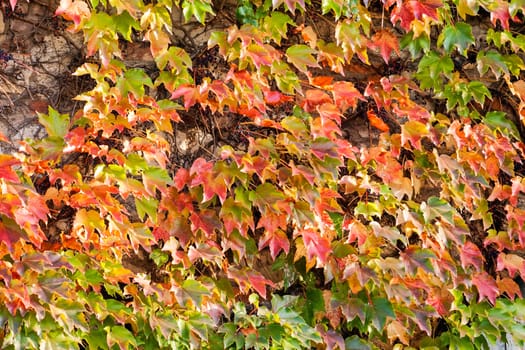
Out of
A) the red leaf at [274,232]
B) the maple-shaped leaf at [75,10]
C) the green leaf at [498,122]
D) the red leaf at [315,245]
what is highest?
the maple-shaped leaf at [75,10]

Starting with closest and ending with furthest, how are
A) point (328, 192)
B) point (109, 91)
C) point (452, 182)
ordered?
point (109, 91) → point (328, 192) → point (452, 182)

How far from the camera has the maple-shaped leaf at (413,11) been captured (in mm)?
2863

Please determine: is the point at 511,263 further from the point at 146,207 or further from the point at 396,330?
the point at 146,207

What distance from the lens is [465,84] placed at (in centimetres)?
309

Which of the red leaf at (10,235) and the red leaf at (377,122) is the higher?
the red leaf at (10,235)

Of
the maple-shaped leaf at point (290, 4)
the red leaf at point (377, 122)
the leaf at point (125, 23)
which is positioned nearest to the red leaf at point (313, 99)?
the red leaf at point (377, 122)

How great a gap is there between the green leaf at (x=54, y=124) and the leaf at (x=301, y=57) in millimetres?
881

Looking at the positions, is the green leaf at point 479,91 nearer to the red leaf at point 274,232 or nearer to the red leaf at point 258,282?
the red leaf at point 274,232

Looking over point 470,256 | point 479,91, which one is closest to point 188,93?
point 479,91

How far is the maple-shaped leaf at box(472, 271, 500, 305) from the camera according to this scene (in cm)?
305

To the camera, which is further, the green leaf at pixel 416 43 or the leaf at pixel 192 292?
the green leaf at pixel 416 43

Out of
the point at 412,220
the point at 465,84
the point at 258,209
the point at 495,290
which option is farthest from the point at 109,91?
the point at 495,290

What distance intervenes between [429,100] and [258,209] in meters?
0.91

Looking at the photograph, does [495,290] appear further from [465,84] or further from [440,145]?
[465,84]
